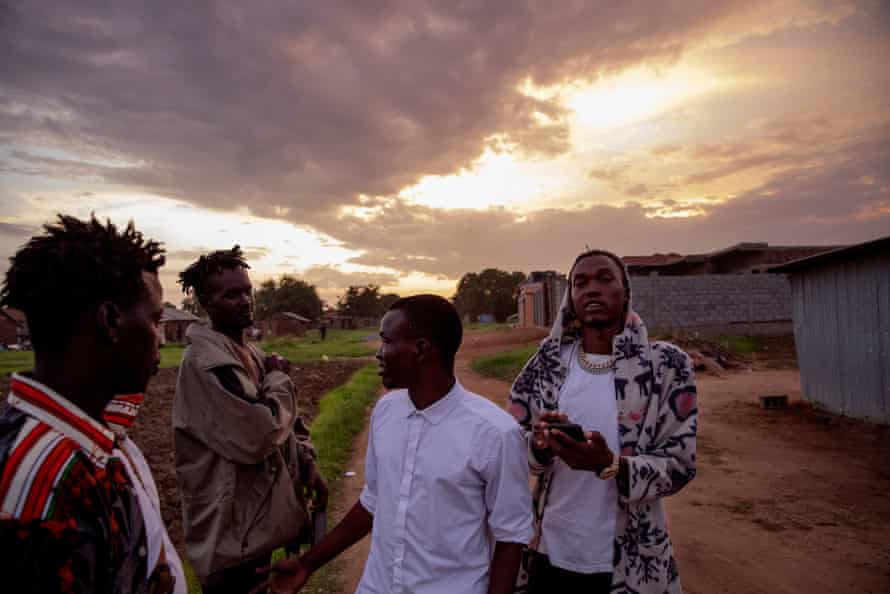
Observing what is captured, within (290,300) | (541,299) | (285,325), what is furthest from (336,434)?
(290,300)

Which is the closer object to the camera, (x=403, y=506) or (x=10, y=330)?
(x=403, y=506)

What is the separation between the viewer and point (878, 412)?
9.66 metres

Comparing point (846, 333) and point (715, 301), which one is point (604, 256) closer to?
point (846, 333)

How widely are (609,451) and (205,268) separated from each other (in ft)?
7.60

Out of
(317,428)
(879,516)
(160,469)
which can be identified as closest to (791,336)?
(879,516)

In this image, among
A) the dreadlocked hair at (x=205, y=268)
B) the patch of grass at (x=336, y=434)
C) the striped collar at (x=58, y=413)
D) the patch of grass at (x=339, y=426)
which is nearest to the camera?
the striped collar at (x=58, y=413)

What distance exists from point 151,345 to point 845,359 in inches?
492

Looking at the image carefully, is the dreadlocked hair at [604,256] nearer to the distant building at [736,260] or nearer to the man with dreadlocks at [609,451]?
the man with dreadlocks at [609,451]

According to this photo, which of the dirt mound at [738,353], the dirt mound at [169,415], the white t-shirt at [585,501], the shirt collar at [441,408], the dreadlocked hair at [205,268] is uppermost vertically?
the dreadlocked hair at [205,268]

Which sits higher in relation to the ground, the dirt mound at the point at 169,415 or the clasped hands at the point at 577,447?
the clasped hands at the point at 577,447

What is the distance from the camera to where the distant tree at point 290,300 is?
83.4 meters

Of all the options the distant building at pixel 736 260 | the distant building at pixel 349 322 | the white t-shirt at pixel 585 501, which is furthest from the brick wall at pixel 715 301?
the distant building at pixel 349 322

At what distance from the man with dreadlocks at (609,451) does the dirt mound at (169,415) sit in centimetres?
208

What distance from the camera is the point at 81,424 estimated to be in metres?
1.31
